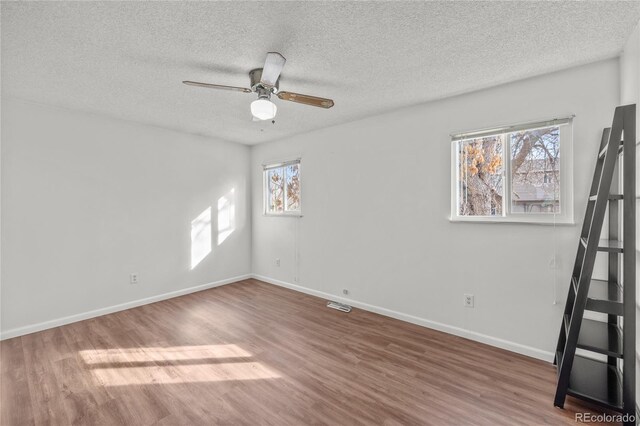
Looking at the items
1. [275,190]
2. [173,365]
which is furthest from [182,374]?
[275,190]

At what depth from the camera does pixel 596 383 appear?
1894 millimetres

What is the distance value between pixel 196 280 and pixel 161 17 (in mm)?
3615

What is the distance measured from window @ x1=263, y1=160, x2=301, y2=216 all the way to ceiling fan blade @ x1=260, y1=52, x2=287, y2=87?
2.19 metres

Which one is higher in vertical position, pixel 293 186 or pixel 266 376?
pixel 293 186

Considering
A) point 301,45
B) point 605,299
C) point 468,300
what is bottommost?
point 468,300

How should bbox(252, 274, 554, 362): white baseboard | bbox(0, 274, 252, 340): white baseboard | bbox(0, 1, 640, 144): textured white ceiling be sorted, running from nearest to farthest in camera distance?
bbox(0, 1, 640, 144): textured white ceiling
bbox(252, 274, 554, 362): white baseboard
bbox(0, 274, 252, 340): white baseboard

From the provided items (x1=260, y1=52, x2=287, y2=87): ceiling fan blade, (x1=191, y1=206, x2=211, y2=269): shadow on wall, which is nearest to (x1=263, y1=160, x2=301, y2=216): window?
(x1=191, y1=206, x2=211, y2=269): shadow on wall

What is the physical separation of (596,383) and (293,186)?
12.6ft

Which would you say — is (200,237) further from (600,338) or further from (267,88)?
(600,338)

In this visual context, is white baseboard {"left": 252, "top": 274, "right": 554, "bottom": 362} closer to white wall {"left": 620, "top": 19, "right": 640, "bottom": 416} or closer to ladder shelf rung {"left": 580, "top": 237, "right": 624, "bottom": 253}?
white wall {"left": 620, "top": 19, "right": 640, "bottom": 416}

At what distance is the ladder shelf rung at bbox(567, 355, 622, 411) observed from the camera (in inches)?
68.4

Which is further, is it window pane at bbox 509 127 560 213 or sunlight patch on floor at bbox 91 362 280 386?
window pane at bbox 509 127 560 213

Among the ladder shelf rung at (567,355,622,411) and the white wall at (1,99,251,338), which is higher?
the white wall at (1,99,251,338)

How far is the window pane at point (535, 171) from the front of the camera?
7.89 ft
